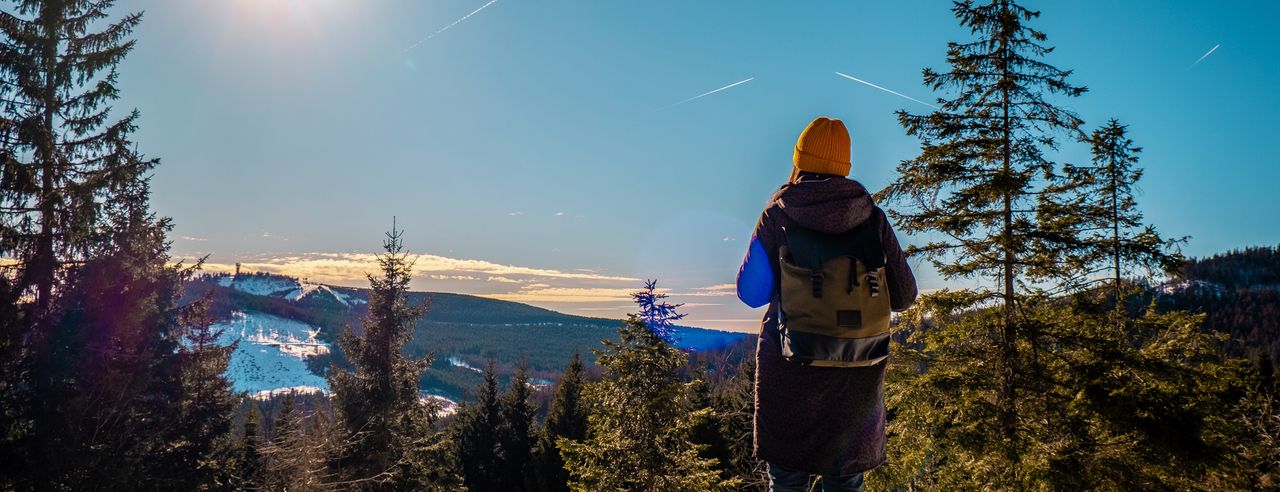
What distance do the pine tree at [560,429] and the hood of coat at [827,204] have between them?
86.8 ft

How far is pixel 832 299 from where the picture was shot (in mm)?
2715

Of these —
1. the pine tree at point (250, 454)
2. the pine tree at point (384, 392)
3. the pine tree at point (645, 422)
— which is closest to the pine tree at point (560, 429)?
the pine tree at point (384, 392)

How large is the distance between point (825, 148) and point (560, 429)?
96.5ft

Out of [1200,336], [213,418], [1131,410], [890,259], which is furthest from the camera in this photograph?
[213,418]

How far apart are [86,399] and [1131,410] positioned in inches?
769

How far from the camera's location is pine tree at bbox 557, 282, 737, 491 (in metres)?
10.8

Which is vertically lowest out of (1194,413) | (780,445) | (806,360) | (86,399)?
(86,399)

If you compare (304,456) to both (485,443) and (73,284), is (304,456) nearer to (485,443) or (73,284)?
(73,284)

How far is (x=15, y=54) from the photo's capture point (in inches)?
551

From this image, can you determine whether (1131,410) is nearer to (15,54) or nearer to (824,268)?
(824,268)

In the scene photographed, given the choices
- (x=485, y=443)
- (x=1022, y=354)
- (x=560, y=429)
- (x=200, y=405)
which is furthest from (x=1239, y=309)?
(x=200, y=405)

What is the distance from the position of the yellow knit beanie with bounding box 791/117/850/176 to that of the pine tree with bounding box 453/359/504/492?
3061 centimetres

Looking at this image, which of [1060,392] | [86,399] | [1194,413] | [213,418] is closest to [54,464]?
[86,399]

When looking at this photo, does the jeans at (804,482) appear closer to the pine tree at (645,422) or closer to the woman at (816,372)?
the woman at (816,372)
